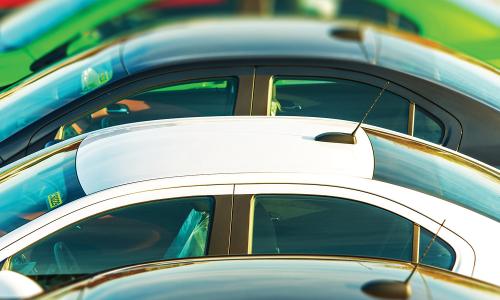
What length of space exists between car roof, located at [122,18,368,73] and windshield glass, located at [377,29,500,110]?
8.7 inches

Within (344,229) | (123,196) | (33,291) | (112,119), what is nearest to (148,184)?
(123,196)

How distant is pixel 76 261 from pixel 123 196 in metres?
0.35

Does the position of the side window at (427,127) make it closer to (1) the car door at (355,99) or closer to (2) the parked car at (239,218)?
(1) the car door at (355,99)

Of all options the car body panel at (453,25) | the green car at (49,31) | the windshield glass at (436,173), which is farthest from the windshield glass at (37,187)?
the car body panel at (453,25)

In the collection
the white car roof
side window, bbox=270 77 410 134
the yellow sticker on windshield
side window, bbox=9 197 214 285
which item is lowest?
side window, bbox=9 197 214 285

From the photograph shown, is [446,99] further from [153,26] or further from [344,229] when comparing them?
[153,26]

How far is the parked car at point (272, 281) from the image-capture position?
10.4ft

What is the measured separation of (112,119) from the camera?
637cm

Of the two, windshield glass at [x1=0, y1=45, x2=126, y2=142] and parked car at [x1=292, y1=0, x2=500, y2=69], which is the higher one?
parked car at [x1=292, y1=0, x2=500, y2=69]

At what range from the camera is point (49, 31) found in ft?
28.6

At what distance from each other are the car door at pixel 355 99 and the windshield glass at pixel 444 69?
0.65 ft

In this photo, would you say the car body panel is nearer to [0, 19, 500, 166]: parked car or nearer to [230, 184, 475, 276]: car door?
[0, 19, 500, 166]: parked car

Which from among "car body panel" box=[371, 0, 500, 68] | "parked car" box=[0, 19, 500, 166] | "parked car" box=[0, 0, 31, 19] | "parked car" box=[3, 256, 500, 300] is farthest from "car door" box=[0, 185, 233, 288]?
"parked car" box=[0, 0, 31, 19]

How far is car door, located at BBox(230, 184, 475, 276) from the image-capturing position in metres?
4.38
